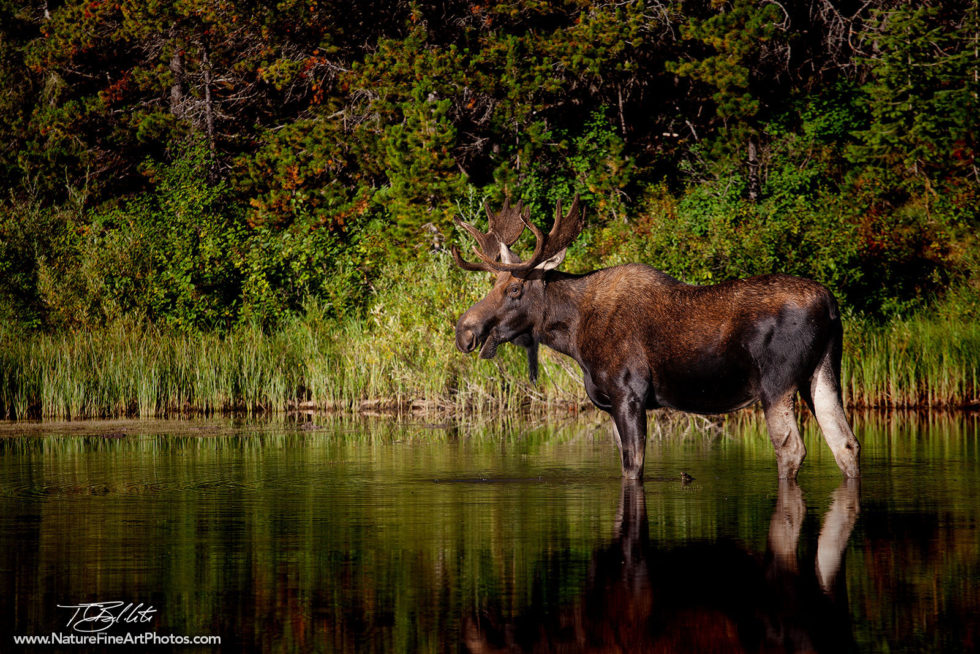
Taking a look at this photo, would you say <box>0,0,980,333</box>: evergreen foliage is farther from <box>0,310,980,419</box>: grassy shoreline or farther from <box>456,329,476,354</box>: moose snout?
<box>456,329,476,354</box>: moose snout

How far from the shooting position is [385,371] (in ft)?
75.8

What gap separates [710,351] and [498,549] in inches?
155

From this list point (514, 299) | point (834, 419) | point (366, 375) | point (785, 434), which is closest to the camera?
point (785, 434)

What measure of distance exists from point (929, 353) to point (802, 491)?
1141 centimetres

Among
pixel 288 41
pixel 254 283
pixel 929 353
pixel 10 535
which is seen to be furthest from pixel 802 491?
pixel 288 41

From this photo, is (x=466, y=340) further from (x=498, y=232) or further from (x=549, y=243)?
(x=498, y=232)

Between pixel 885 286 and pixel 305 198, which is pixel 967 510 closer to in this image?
pixel 885 286

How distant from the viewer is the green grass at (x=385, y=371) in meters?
21.9

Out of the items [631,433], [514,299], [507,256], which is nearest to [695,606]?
[631,433]

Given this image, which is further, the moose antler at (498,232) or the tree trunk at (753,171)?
the tree trunk at (753,171)

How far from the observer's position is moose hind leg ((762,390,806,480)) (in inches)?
483
